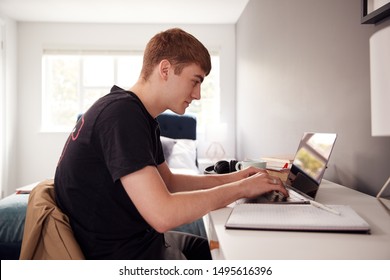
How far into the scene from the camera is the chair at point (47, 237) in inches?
35.1

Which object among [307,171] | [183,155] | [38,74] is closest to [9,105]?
[38,74]

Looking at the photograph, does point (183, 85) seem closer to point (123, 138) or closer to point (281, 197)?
point (123, 138)

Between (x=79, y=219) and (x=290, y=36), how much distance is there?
2.00 metres

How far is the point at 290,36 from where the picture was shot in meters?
2.51

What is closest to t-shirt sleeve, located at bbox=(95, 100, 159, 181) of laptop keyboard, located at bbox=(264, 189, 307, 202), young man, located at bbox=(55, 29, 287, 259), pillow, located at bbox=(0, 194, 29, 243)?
young man, located at bbox=(55, 29, 287, 259)

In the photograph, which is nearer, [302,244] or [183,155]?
[302,244]

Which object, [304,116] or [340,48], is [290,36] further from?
[340,48]

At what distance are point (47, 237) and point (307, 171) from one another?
32.5 inches

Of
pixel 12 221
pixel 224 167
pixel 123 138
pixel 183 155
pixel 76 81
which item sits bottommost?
pixel 12 221

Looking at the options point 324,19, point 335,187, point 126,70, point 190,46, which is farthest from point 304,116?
point 126,70

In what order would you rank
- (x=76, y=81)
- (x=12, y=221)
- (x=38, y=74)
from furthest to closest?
(x=76, y=81) → (x=38, y=74) → (x=12, y=221)

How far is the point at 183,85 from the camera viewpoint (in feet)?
3.70

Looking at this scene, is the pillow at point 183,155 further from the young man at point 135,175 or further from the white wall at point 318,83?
the young man at point 135,175

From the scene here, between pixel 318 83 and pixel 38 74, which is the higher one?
pixel 38 74
